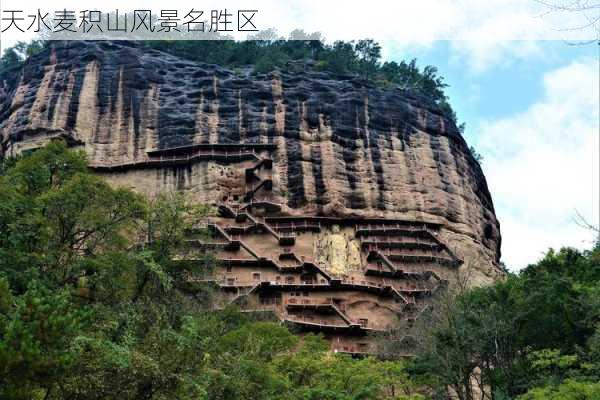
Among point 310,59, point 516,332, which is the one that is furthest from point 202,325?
point 310,59

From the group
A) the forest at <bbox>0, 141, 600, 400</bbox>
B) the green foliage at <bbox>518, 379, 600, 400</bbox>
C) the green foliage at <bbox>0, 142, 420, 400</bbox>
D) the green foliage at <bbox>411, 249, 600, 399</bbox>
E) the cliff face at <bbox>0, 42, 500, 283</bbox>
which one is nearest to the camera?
the green foliage at <bbox>0, 142, 420, 400</bbox>

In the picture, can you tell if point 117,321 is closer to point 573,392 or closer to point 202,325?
point 202,325

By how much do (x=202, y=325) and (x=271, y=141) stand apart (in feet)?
77.1

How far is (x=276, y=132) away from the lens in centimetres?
4006

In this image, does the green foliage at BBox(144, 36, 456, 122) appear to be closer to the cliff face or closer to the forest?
the cliff face

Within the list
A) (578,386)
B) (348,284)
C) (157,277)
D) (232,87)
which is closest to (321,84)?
(232,87)

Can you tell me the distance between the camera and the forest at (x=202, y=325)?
13.1 m

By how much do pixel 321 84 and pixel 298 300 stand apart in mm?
16026

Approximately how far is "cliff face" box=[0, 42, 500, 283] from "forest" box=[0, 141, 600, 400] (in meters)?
12.7

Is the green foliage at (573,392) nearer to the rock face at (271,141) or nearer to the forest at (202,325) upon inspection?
the forest at (202,325)

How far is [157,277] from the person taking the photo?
21188 millimetres

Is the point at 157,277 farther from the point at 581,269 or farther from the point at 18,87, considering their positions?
the point at 18,87

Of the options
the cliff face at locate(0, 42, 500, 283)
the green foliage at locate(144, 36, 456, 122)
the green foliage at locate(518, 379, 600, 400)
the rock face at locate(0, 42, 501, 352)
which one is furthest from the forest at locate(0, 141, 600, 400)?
the green foliage at locate(144, 36, 456, 122)

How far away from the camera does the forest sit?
1306 centimetres
